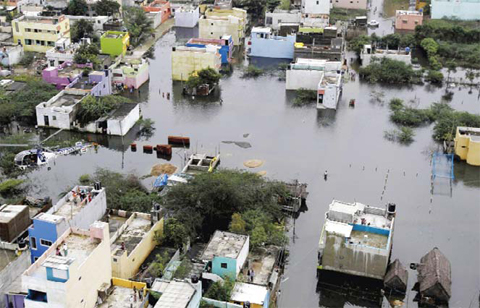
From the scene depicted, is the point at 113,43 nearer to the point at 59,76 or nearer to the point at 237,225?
the point at 59,76

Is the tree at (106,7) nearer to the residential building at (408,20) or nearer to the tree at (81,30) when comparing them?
the tree at (81,30)

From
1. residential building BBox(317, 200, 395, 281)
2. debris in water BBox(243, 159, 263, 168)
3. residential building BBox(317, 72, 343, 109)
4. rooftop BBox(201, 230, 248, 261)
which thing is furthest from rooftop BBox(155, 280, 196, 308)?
residential building BBox(317, 72, 343, 109)

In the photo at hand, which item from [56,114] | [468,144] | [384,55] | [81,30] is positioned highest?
[81,30]

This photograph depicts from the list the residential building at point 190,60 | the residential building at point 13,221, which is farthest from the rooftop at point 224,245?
the residential building at point 190,60

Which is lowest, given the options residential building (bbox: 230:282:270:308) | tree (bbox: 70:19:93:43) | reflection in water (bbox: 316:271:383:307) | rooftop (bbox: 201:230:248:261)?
reflection in water (bbox: 316:271:383:307)

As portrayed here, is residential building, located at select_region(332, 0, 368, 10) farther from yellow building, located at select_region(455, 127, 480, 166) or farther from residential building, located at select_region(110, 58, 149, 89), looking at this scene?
yellow building, located at select_region(455, 127, 480, 166)

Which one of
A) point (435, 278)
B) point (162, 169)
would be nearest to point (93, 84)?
point (162, 169)

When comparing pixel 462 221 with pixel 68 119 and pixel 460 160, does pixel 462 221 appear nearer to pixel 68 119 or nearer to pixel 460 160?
pixel 460 160
